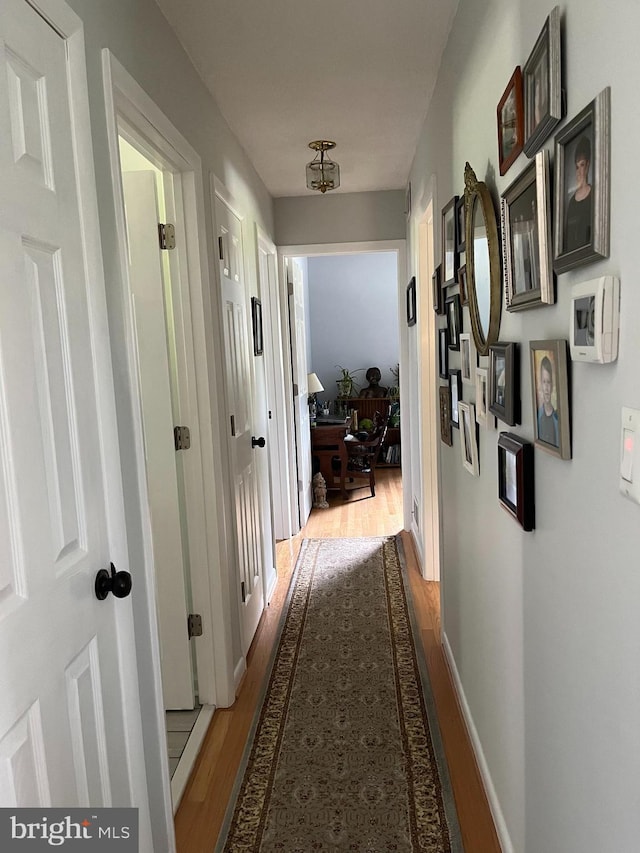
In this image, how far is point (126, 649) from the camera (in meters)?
1.44

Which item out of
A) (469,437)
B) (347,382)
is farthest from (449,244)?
(347,382)

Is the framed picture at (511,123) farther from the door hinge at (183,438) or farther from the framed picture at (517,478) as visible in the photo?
the door hinge at (183,438)

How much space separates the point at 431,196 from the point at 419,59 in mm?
582

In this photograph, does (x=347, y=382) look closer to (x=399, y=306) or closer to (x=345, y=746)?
(x=399, y=306)

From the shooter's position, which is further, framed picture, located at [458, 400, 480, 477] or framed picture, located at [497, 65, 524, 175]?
framed picture, located at [458, 400, 480, 477]

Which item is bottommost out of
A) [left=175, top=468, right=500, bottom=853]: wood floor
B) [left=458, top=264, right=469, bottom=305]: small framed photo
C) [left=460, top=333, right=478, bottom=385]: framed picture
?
[left=175, top=468, right=500, bottom=853]: wood floor

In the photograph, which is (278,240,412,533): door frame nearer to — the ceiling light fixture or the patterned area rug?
the ceiling light fixture

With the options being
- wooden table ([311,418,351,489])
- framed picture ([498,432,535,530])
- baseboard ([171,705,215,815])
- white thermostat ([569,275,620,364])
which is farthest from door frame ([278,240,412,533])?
white thermostat ([569,275,620,364])

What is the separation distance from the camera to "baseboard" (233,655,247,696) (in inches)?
103

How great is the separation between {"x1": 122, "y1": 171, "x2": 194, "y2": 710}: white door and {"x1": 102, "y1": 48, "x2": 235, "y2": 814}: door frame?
7 centimetres

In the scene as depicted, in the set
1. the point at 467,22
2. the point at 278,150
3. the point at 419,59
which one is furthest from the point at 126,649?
the point at 278,150

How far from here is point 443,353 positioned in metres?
2.71

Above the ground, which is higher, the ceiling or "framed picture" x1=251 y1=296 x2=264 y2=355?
the ceiling

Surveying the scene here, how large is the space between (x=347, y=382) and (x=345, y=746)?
5301mm
